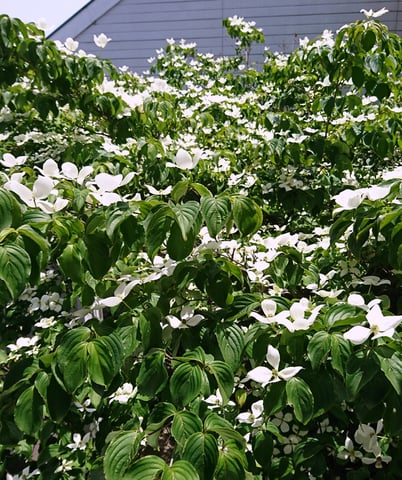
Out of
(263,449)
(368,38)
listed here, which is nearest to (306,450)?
(263,449)

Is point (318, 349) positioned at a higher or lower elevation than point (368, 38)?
lower

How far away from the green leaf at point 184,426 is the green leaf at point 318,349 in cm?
23

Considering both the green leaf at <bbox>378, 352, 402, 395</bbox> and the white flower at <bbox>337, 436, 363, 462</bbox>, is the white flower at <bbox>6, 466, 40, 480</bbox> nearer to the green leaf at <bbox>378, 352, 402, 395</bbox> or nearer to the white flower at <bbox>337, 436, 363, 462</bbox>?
the white flower at <bbox>337, 436, 363, 462</bbox>

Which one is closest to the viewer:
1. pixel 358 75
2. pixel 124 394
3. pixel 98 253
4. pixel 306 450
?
pixel 98 253

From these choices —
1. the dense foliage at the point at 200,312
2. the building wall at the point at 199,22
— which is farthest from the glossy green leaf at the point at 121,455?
the building wall at the point at 199,22

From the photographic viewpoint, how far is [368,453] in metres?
1.33

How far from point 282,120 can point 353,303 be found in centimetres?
133

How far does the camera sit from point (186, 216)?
0.95m

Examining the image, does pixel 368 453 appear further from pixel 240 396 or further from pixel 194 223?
pixel 194 223

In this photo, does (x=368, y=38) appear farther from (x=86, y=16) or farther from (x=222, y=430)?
(x=86, y=16)

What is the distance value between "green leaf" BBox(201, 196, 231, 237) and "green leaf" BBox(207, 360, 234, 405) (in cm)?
26

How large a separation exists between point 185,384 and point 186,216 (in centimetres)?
31

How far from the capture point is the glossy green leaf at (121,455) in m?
0.84

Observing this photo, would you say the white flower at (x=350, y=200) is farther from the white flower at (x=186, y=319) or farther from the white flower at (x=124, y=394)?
the white flower at (x=124, y=394)
